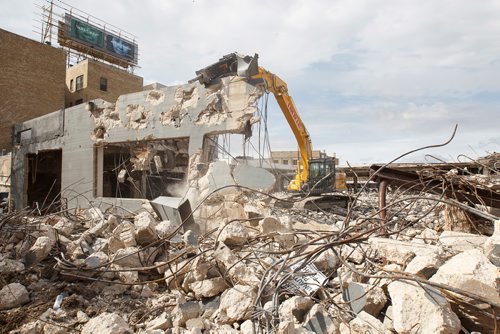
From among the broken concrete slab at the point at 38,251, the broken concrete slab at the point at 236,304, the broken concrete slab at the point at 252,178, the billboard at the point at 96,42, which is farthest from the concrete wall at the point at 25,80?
the broken concrete slab at the point at 236,304

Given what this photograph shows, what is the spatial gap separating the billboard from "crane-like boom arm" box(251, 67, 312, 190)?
25776 mm

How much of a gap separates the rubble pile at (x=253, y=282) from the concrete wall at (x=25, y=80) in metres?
19.7

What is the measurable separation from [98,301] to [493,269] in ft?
10.6

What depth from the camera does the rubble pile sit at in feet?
6.18

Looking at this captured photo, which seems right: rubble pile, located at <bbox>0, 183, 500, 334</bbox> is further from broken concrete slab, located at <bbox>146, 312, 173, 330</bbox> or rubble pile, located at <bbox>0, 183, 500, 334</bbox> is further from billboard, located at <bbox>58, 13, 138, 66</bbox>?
billboard, located at <bbox>58, 13, 138, 66</bbox>

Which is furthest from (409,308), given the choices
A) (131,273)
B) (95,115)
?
(95,115)

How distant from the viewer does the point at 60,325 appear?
247cm

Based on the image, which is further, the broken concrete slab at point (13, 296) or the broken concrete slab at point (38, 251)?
the broken concrete slab at point (38, 251)

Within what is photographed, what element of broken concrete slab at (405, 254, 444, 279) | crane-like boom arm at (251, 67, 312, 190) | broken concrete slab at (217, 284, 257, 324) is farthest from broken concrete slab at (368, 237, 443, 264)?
crane-like boom arm at (251, 67, 312, 190)

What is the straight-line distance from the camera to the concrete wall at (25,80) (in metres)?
18.8

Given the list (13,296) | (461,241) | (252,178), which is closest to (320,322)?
(461,241)

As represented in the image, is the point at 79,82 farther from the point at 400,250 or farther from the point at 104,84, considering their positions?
the point at 400,250

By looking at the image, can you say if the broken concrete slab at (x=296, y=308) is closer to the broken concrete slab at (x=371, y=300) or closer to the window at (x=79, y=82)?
the broken concrete slab at (x=371, y=300)

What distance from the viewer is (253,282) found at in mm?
2619
